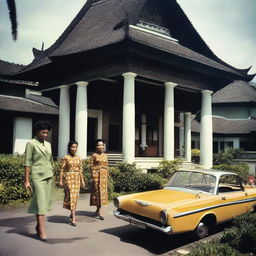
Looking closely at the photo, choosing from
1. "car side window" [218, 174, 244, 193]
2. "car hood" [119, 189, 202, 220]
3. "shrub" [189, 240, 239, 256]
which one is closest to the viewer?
"shrub" [189, 240, 239, 256]

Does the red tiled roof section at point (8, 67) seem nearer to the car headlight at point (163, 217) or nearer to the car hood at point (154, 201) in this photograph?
the car hood at point (154, 201)

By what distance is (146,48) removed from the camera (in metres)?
14.8

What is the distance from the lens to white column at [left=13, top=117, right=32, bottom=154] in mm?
18984

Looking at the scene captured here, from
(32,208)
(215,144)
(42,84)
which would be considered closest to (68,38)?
(42,84)

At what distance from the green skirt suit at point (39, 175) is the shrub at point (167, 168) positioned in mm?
9494

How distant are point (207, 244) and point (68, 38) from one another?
17126 millimetres

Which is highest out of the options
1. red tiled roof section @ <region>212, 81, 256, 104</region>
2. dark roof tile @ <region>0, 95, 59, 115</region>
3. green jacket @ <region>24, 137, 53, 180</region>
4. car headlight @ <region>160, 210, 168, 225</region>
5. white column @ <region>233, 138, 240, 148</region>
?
red tiled roof section @ <region>212, 81, 256, 104</region>

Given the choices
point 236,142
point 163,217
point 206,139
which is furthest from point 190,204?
point 236,142

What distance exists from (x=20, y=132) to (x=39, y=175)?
48.1 ft

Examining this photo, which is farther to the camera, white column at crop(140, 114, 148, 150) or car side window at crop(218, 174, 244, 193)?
white column at crop(140, 114, 148, 150)

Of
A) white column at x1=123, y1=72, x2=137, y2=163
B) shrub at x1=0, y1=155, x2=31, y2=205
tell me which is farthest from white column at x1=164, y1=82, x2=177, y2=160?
shrub at x1=0, y1=155, x2=31, y2=205

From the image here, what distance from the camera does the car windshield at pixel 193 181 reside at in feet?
21.7

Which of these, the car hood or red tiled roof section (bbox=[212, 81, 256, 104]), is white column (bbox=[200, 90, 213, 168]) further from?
red tiled roof section (bbox=[212, 81, 256, 104])

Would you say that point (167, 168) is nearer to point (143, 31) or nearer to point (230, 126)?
point (143, 31)
